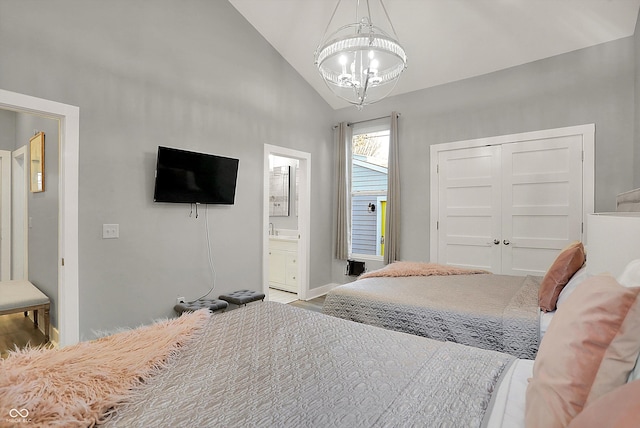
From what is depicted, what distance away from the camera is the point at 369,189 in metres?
5.02

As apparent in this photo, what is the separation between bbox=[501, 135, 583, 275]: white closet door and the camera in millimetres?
3520

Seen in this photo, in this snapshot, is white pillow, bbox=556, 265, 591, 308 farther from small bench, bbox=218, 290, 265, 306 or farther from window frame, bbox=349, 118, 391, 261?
window frame, bbox=349, 118, 391, 261

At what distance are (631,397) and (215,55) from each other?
401cm

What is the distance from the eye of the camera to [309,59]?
4.32 metres

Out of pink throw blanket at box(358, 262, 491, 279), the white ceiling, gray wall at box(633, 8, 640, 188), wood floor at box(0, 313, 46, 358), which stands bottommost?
wood floor at box(0, 313, 46, 358)

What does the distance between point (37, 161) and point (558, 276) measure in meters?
4.75

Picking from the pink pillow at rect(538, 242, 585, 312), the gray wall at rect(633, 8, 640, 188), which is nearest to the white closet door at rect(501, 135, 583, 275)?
the gray wall at rect(633, 8, 640, 188)

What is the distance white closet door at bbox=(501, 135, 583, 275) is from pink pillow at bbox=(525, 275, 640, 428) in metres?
3.30

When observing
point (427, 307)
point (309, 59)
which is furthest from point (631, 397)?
point (309, 59)

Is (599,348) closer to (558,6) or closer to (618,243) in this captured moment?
(618,243)

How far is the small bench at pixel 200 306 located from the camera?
10.4ft

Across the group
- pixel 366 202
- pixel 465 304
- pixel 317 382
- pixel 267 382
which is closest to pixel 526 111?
pixel 366 202

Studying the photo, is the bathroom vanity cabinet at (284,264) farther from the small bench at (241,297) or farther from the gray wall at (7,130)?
the gray wall at (7,130)

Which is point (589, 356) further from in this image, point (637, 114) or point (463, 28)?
point (463, 28)
